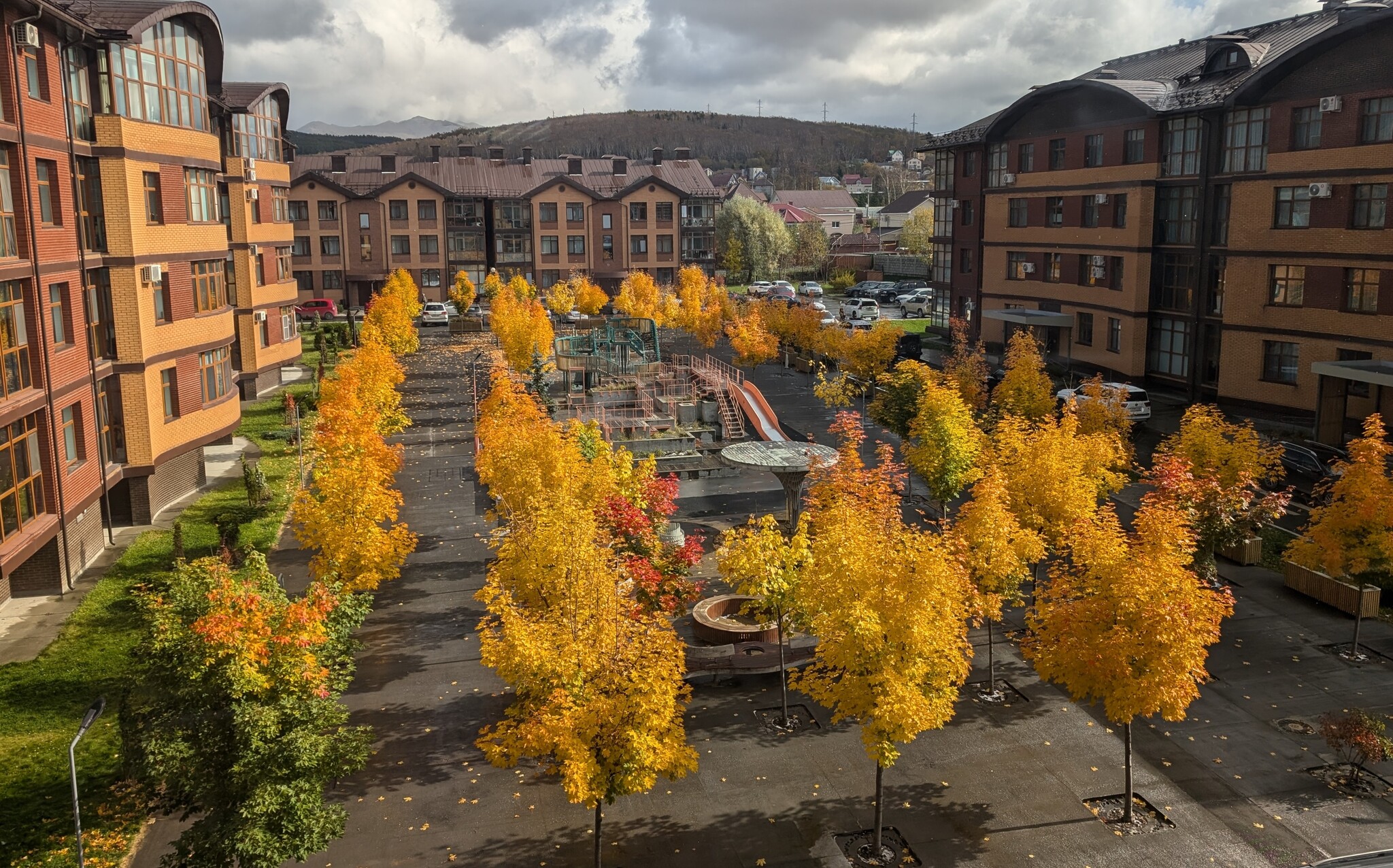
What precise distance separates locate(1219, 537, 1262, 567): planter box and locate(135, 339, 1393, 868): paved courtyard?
3947 millimetres

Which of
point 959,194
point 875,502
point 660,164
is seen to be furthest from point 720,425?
point 660,164

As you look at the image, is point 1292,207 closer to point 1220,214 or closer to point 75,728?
point 1220,214

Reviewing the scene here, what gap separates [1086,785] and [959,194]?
165 feet

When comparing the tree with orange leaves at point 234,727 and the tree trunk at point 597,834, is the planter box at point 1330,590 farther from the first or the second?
the tree with orange leaves at point 234,727

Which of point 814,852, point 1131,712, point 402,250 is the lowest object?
point 814,852

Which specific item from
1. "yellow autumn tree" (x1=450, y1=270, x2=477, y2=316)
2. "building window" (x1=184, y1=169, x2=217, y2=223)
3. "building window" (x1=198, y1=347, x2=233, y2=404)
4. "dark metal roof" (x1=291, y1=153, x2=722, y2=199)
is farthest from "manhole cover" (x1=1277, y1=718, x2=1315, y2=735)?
"dark metal roof" (x1=291, y1=153, x2=722, y2=199)

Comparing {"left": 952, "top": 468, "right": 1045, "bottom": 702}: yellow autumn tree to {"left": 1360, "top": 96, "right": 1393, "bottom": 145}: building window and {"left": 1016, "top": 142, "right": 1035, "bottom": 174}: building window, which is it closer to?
{"left": 1360, "top": 96, "right": 1393, "bottom": 145}: building window

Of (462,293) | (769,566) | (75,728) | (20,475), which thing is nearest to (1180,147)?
(769,566)

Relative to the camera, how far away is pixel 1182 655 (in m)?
14.7

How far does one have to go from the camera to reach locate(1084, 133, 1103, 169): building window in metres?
49.8

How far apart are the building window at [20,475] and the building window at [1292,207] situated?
40.9 m

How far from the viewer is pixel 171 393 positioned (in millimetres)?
30031

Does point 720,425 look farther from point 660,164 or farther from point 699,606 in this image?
point 660,164

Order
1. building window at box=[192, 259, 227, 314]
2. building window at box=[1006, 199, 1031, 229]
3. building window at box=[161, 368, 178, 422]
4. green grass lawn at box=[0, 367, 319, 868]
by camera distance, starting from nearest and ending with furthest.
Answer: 1. green grass lawn at box=[0, 367, 319, 868]
2. building window at box=[161, 368, 178, 422]
3. building window at box=[192, 259, 227, 314]
4. building window at box=[1006, 199, 1031, 229]
